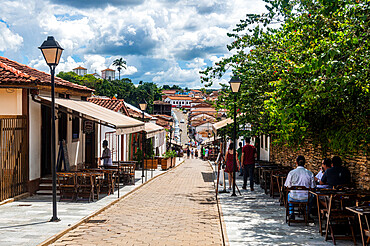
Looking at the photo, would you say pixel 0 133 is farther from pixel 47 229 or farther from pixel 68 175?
pixel 47 229

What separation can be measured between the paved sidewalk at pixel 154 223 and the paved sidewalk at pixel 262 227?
1.15 feet

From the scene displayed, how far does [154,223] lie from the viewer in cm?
901

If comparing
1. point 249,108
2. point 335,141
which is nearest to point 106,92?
point 249,108

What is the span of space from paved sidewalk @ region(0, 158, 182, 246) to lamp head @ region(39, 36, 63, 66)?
3.42m

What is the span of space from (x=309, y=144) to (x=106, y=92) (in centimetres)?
7904

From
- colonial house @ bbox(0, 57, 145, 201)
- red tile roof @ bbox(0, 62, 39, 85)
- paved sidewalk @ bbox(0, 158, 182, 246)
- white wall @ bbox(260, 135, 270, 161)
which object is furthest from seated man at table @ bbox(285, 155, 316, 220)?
white wall @ bbox(260, 135, 270, 161)

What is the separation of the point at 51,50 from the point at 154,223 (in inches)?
172

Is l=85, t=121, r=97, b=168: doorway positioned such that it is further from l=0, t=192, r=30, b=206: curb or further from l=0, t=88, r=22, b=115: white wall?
l=0, t=88, r=22, b=115: white wall

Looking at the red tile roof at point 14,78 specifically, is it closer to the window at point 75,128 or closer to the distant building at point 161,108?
the window at point 75,128

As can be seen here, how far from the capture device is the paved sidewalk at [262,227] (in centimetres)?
727

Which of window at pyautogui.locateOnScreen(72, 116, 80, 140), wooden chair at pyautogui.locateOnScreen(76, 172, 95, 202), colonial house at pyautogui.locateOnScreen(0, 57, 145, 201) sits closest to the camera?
colonial house at pyautogui.locateOnScreen(0, 57, 145, 201)

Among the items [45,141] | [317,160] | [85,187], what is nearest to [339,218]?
[317,160]

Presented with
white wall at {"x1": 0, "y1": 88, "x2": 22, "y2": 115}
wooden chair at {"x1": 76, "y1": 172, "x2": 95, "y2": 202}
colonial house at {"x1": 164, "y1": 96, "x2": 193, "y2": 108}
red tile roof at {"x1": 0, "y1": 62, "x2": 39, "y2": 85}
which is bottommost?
wooden chair at {"x1": 76, "y1": 172, "x2": 95, "y2": 202}

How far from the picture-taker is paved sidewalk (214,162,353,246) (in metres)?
7.27
